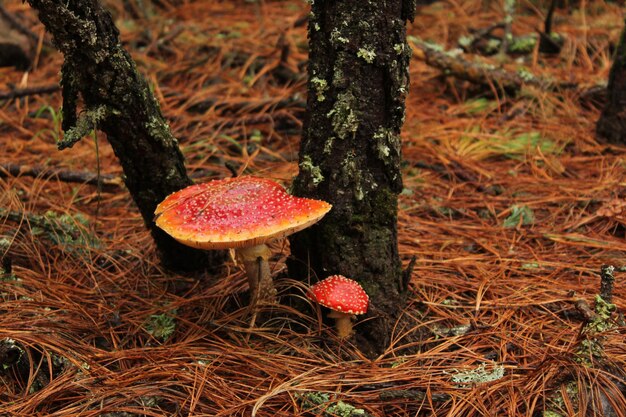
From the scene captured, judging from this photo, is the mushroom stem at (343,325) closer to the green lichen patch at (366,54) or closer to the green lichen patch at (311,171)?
the green lichen patch at (311,171)

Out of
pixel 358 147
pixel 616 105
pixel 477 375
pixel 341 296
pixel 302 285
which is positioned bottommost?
pixel 477 375

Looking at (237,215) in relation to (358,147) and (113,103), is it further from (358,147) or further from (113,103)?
(113,103)

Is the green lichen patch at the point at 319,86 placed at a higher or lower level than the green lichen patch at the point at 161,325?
higher

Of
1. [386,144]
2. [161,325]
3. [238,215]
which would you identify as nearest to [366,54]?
[386,144]

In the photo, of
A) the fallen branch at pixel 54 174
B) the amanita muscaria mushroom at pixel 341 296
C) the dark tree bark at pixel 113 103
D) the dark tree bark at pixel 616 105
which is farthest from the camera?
the dark tree bark at pixel 616 105

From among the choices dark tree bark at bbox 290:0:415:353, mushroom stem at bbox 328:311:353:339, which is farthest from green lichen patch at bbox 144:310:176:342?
mushroom stem at bbox 328:311:353:339

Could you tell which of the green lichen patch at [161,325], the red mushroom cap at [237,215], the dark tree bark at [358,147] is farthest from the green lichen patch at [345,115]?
the green lichen patch at [161,325]
